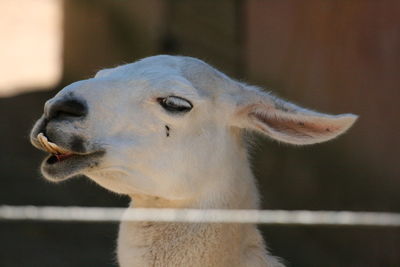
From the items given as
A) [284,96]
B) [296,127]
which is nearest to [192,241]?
[296,127]

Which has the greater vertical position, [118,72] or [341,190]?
[118,72]

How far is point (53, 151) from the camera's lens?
13.7ft

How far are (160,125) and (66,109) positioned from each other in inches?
18.7

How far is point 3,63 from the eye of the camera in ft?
40.5

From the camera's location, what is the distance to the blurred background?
904cm

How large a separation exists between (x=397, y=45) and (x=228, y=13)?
3.84 meters

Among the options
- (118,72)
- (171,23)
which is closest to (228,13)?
(171,23)

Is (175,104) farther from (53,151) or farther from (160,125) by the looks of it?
(53,151)

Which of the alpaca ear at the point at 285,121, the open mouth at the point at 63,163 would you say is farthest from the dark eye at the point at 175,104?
the open mouth at the point at 63,163

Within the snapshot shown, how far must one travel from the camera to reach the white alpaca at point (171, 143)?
4.23 meters

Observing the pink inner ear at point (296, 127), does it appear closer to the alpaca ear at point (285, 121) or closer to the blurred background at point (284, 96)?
the alpaca ear at point (285, 121)

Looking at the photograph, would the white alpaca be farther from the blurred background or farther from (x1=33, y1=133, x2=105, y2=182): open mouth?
the blurred background

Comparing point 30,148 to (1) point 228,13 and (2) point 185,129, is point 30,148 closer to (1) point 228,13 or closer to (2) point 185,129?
(1) point 228,13

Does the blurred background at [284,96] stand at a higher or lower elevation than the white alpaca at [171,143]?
lower
